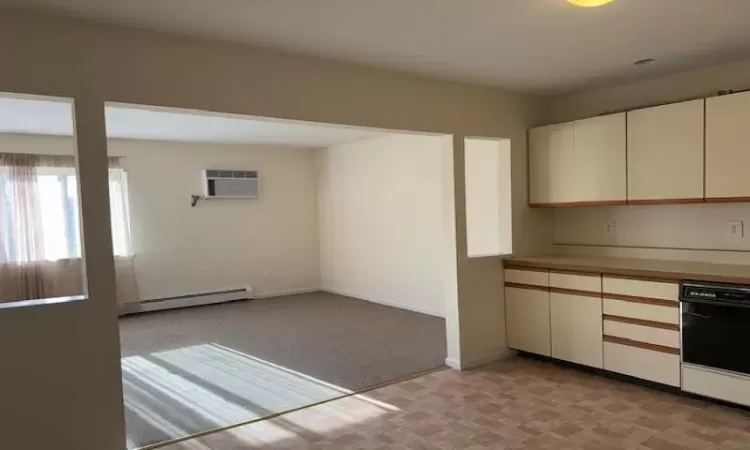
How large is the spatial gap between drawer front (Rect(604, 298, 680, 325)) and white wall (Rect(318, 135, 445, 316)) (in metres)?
2.57

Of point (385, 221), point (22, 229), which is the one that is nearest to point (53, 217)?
point (22, 229)

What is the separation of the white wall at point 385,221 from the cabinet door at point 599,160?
1894mm

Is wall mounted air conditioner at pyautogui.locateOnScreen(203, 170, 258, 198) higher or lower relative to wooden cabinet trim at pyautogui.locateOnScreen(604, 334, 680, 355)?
higher

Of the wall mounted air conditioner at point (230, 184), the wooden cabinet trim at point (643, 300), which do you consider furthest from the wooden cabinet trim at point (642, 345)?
the wall mounted air conditioner at point (230, 184)

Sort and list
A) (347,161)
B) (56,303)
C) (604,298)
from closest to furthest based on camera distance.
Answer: (56,303), (604,298), (347,161)

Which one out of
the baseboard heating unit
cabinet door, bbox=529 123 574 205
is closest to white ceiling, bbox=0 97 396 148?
cabinet door, bbox=529 123 574 205

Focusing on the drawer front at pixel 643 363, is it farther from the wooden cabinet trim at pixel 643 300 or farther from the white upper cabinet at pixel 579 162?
the white upper cabinet at pixel 579 162

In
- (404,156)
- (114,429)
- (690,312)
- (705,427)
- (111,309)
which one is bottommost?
(705,427)

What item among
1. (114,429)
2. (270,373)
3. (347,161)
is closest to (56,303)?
(114,429)

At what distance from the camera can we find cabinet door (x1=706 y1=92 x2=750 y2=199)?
3275mm

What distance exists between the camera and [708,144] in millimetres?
3434

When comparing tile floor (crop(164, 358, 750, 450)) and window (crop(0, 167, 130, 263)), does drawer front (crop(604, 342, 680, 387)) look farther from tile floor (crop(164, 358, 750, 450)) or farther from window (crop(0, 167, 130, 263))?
window (crop(0, 167, 130, 263))

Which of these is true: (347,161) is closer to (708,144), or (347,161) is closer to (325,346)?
(325,346)

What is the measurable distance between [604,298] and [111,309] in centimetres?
332
